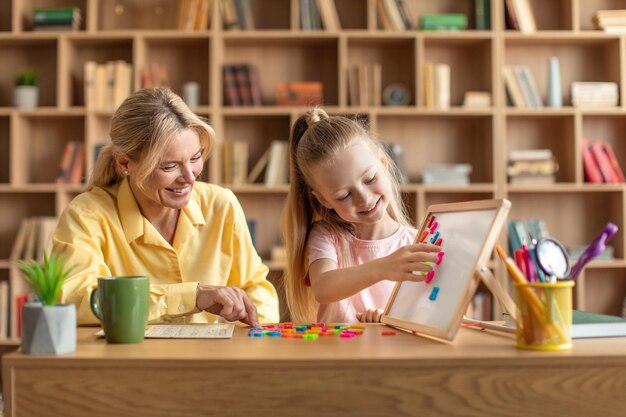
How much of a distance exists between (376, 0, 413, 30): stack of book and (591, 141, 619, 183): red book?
120 cm

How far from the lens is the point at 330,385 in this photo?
1031 mm

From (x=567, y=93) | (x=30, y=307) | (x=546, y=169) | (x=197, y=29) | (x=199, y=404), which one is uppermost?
(x=197, y=29)

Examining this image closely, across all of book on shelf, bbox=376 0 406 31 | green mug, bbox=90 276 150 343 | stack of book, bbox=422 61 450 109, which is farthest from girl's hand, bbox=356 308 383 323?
book on shelf, bbox=376 0 406 31

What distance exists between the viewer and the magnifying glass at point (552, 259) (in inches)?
43.8

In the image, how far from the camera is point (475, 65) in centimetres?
435

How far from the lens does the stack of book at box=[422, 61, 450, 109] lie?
4.06m

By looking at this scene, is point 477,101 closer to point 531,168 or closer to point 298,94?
point 531,168

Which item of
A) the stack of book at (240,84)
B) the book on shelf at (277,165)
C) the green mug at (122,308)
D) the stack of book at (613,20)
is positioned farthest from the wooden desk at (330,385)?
the stack of book at (613,20)

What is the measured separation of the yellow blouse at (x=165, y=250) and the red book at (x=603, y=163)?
8.69 ft

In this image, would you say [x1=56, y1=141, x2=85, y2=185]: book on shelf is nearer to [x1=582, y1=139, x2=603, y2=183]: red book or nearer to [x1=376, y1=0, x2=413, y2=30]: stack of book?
[x1=376, y1=0, x2=413, y2=30]: stack of book

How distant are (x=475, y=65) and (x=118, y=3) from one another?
2.06m

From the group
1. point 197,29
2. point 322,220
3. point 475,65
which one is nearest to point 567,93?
point 475,65

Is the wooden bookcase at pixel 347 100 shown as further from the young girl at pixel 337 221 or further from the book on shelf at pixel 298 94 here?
the young girl at pixel 337 221

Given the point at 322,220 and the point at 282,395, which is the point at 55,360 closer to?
the point at 282,395
